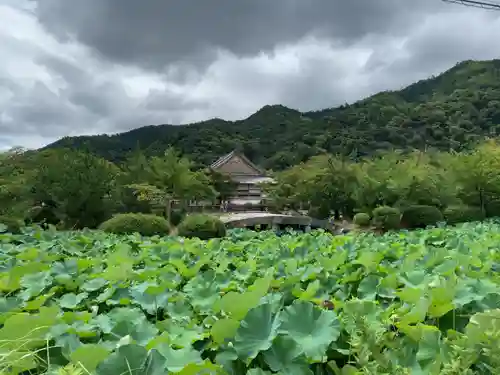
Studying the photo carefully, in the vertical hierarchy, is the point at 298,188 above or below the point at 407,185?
below

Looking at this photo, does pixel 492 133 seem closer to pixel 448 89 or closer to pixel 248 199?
pixel 448 89

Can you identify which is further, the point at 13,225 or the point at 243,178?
the point at 243,178

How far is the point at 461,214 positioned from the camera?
736 inches

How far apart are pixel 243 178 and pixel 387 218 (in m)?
21.2

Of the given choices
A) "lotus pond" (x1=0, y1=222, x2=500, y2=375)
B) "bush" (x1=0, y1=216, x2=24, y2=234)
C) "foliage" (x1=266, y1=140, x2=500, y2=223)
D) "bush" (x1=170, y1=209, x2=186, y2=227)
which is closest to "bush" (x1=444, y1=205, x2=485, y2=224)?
"foliage" (x1=266, y1=140, x2=500, y2=223)

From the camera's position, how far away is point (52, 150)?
17.6m

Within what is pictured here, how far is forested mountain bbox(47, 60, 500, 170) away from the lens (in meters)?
44.2

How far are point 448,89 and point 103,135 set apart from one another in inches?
1565

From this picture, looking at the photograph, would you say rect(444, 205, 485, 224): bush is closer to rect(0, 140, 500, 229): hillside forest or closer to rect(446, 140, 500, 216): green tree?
rect(0, 140, 500, 229): hillside forest

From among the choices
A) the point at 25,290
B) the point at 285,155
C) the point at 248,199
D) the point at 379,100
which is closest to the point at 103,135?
the point at 285,155

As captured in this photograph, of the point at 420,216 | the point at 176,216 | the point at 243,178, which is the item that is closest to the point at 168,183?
the point at 176,216

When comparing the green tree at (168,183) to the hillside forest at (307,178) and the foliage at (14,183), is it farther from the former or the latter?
the foliage at (14,183)

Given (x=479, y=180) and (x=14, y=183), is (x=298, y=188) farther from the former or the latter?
(x=14, y=183)

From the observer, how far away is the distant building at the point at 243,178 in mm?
31997
